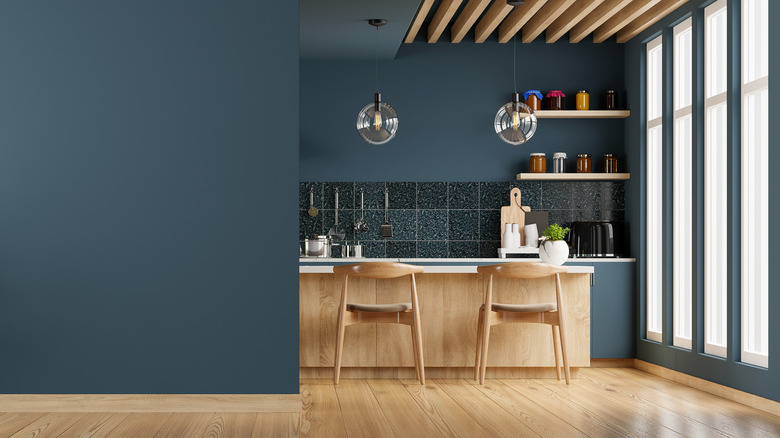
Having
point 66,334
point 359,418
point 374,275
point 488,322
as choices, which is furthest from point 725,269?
point 66,334

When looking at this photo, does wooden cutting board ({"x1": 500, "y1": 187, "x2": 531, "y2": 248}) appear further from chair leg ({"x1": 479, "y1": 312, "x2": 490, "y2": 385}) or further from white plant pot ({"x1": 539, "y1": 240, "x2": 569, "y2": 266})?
chair leg ({"x1": 479, "y1": 312, "x2": 490, "y2": 385})

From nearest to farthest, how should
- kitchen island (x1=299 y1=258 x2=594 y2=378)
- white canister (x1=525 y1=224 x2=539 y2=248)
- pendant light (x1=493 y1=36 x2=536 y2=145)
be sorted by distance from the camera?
1. kitchen island (x1=299 y1=258 x2=594 y2=378)
2. pendant light (x1=493 y1=36 x2=536 y2=145)
3. white canister (x1=525 y1=224 x2=539 y2=248)

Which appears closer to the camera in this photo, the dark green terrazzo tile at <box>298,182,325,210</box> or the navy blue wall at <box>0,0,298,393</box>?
the navy blue wall at <box>0,0,298,393</box>

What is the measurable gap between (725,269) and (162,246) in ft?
10.6

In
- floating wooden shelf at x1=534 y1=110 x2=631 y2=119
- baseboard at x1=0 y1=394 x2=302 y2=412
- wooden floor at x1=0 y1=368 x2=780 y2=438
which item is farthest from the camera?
floating wooden shelf at x1=534 y1=110 x2=631 y2=119

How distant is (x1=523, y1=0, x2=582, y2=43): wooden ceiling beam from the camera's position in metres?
5.17

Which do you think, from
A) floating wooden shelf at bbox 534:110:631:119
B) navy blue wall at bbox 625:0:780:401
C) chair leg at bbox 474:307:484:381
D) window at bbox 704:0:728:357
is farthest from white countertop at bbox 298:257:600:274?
floating wooden shelf at bbox 534:110:631:119

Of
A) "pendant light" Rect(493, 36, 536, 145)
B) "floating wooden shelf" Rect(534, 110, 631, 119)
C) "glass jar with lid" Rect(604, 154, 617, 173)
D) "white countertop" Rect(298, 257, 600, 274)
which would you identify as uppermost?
"floating wooden shelf" Rect(534, 110, 631, 119)

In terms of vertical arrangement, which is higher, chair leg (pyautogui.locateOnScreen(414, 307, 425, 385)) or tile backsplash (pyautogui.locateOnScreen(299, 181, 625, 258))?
tile backsplash (pyautogui.locateOnScreen(299, 181, 625, 258))

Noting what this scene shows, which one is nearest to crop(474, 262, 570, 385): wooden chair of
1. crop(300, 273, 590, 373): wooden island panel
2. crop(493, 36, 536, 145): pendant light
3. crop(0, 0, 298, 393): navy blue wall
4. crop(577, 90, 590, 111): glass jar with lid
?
crop(300, 273, 590, 373): wooden island panel

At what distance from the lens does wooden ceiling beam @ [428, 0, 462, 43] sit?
5199 millimetres

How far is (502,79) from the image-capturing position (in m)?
6.21

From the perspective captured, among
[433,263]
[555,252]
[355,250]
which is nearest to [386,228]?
[355,250]

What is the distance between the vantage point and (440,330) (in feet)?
16.2
